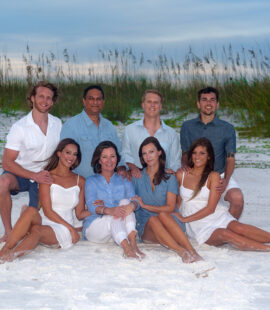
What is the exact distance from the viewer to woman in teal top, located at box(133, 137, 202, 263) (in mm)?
3637

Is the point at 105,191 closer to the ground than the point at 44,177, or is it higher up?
closer to the ground

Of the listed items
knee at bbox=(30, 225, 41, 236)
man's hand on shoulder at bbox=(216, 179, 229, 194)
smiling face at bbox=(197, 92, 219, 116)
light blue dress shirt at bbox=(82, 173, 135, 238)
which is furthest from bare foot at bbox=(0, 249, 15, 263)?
smiling face at bbox=(197, 92, 219, 116)

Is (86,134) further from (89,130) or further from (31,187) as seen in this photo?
(31,187)

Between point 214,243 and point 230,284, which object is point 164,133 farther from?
point 230,284

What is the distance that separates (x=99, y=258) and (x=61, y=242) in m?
0.34

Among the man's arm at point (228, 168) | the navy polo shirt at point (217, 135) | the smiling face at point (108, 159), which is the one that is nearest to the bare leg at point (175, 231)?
the smiling face at point (108, 159)

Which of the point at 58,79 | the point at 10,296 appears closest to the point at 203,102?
the point at 10,296

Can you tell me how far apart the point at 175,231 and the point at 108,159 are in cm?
74

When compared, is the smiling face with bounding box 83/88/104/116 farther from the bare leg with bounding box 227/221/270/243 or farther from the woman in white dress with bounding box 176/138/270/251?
the bare leg with bounding box 227/221/270/243

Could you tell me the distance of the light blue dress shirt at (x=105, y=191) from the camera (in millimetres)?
3887

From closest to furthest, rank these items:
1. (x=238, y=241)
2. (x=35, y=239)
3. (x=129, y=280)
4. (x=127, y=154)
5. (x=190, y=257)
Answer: (x=129, y=280), (x=190, y=257), (x=35, y=239), (x=238, y=241), (x=127, y=154)

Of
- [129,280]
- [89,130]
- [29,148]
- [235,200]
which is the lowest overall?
[129,280]

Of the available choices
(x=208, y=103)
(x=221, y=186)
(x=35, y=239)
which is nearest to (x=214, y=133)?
(x=208, y=103)

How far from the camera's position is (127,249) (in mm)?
3574
